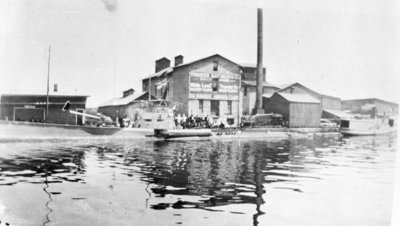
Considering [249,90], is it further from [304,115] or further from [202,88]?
[304,115]

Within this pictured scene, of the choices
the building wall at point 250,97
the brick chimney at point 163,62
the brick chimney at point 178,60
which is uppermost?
the brick chimney at point 178,60

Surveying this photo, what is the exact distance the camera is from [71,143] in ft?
24.7

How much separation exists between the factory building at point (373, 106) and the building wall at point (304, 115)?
4.79 feet

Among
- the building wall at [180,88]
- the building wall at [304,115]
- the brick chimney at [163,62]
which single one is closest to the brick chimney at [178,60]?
the brick chimney at [163,62]

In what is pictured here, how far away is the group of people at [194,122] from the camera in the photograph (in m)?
7.02

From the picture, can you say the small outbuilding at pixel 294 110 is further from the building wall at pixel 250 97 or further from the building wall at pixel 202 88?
the building wall at pixel 202 88

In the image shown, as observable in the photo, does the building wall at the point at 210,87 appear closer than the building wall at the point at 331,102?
No

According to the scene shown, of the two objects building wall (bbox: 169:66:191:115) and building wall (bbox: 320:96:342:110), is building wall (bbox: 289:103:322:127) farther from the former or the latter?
building wall (bbox: 169:66:191:115)

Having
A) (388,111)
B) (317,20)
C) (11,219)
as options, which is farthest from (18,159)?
(388,111)

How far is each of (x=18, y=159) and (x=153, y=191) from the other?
8.43 feet

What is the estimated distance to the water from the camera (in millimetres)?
2631

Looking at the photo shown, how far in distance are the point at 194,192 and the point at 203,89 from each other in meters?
3.52

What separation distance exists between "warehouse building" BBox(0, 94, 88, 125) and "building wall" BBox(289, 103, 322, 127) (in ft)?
15.1

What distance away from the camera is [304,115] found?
24.9 feet
